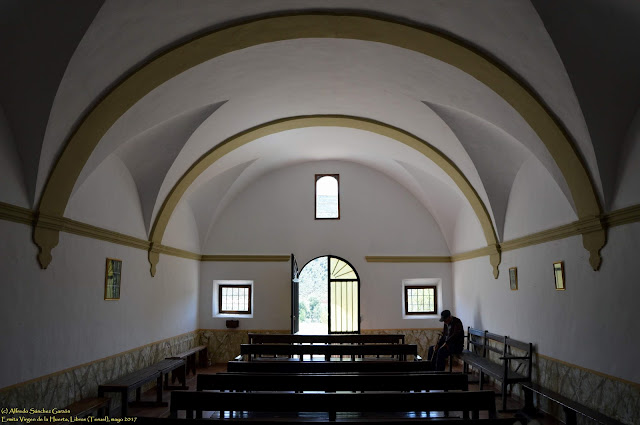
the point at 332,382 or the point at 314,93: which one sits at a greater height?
the point at 314,93

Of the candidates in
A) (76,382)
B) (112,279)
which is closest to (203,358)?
(112,279)

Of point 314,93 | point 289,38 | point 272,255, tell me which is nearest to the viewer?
point 289,38

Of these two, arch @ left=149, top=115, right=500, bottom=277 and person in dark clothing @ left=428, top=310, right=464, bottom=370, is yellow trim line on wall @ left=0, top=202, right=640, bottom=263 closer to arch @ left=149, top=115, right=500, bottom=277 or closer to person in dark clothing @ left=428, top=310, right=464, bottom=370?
arch @ left=149, top=115, right=500, bottom=277

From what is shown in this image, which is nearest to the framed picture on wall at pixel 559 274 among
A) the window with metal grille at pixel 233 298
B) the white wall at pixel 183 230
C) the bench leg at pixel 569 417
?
the bench leg at pixel 569 417

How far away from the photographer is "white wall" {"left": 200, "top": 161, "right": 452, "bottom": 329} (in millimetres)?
13984

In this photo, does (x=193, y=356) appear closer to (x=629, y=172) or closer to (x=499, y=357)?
(x=499, y=357)

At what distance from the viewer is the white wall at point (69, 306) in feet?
18.8

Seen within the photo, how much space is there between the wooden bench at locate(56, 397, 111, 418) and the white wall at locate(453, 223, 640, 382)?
21.3 feet

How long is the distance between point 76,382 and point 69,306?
3.52 feet

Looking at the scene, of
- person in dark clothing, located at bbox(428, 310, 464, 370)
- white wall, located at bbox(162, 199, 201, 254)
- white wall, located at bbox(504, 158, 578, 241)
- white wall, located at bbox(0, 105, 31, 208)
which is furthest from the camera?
white wall, located at bbox(162, 199, 201, 254)

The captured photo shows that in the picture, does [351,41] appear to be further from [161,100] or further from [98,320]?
[98,320]

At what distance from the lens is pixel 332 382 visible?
5.88 metres

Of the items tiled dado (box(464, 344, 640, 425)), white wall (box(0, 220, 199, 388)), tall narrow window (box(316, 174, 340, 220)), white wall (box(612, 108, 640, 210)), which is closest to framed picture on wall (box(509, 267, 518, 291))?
tiled dado (box(464, 344, 640, 425))

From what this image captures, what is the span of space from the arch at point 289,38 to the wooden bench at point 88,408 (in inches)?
72.4
